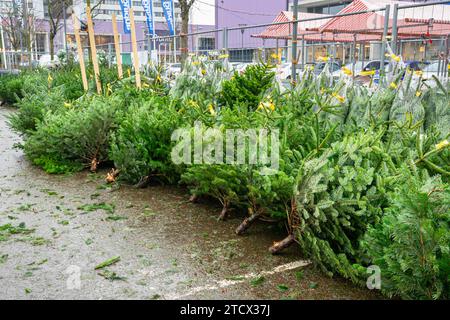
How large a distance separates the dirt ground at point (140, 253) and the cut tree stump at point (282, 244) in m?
0.07

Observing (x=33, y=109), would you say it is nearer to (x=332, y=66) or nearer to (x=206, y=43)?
(x=332, y=66)

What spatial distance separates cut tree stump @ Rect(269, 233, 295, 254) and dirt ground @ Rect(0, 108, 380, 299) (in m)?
0.07

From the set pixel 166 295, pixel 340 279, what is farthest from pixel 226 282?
pixel 340 279

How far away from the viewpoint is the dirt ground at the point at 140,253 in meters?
3.10

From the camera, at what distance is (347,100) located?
4852mm

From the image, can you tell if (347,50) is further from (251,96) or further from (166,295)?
(166,295)

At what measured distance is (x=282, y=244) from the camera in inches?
140

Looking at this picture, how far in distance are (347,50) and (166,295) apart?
7.22 metres

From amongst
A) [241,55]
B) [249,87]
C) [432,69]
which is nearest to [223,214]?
[249,87]

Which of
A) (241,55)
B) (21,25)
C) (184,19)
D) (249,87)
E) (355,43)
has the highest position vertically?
(21,25)

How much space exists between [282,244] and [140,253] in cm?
113

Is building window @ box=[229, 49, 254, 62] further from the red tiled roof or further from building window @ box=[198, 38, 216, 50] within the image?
building window @ box=[198, 38, 216, 50]

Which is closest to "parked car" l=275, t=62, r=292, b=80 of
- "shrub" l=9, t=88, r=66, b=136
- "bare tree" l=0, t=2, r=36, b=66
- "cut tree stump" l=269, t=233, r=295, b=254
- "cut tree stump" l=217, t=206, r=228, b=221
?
"cut tree stump" l=217, t=206, r=228, b=221

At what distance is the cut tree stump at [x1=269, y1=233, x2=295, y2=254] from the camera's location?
3.52m
